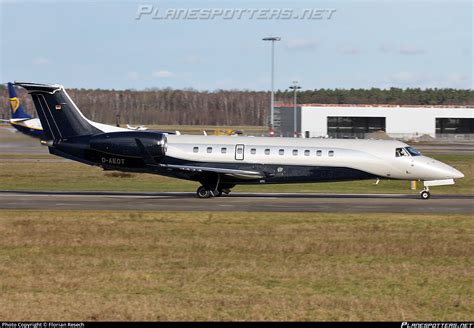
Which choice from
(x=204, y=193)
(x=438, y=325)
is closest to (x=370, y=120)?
(x=204, y=193)

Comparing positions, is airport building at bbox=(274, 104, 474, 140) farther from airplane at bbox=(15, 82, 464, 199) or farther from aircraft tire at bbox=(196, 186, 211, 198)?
aircraft tire at bbox=(196, 186, 211, 198)

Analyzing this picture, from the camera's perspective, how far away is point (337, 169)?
111 ft

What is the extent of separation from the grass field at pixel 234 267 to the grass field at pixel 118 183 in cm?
1441

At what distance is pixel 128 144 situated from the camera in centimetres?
3381

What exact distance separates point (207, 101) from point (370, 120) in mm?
75734

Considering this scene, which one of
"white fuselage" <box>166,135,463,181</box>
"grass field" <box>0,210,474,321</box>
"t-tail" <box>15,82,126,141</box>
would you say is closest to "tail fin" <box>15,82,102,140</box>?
"t-tail" <box>15,82,126,141</box>

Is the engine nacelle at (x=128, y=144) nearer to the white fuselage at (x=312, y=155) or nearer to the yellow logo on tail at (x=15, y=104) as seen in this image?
the white fuselage at (x=312, y=155)

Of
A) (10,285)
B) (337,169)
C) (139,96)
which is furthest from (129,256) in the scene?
(139,96)

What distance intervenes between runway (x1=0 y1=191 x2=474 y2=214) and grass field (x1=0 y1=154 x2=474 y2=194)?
3545mm

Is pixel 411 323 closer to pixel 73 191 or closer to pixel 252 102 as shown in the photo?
pixel 73 191

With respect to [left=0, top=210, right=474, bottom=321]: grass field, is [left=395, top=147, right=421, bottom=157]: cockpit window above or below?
above

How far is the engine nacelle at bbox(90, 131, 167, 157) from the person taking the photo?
33.8 m

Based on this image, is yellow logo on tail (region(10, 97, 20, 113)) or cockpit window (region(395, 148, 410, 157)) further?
yellow logo on tail (region(10, 97, 20, 113))

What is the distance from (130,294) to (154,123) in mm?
137989
